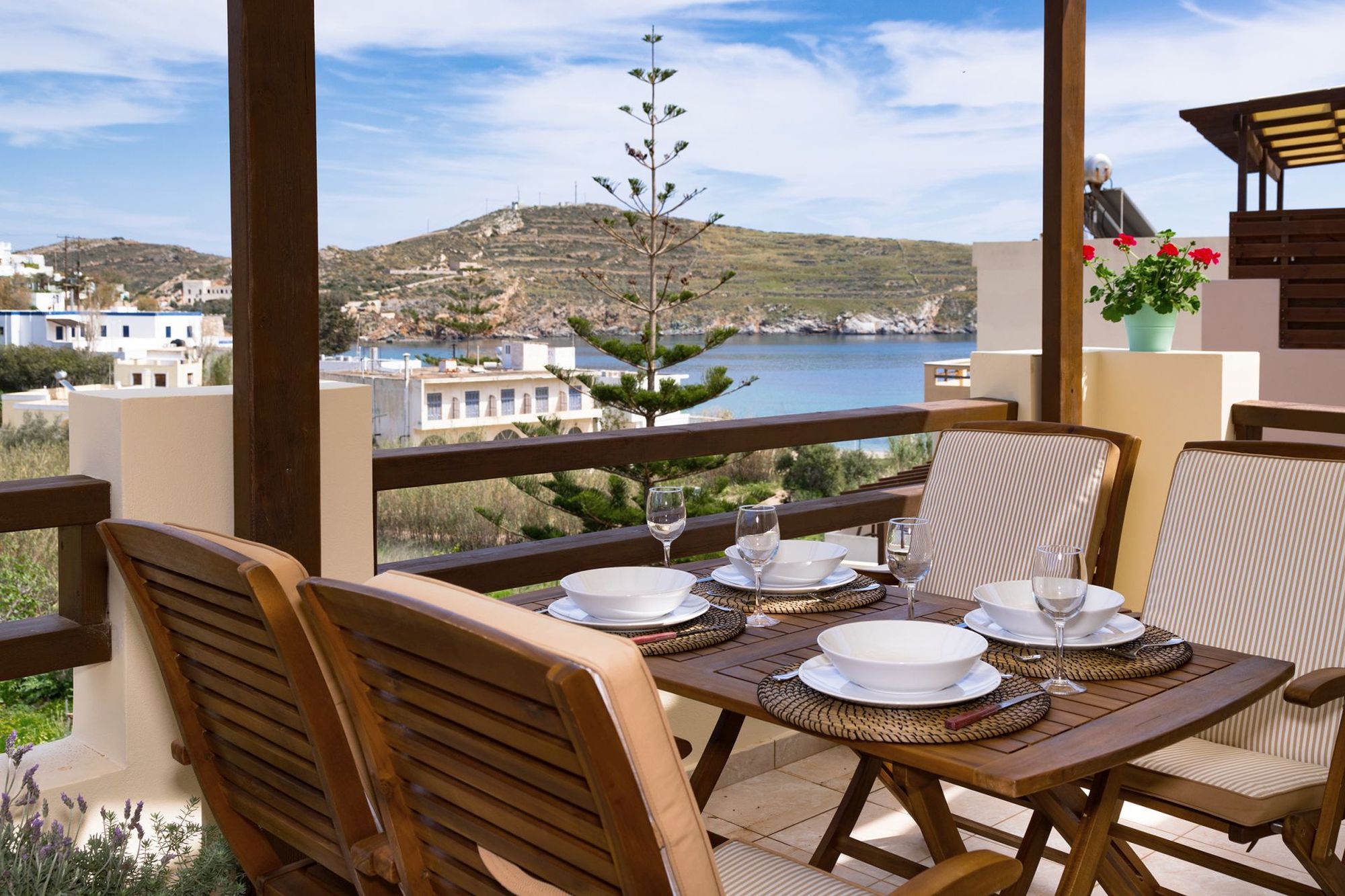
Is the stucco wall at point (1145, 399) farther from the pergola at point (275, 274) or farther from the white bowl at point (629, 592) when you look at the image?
the pergola at point (275, 274)

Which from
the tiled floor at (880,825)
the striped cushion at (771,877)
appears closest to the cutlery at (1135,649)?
the striped cushion at (771,877)

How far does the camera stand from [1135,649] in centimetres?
179

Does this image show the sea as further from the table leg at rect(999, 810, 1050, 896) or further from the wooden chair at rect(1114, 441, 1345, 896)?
the table leg at rect(999, 810, 1050, 896)

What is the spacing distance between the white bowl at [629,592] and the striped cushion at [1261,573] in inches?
40.6

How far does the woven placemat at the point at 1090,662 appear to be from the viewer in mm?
1664

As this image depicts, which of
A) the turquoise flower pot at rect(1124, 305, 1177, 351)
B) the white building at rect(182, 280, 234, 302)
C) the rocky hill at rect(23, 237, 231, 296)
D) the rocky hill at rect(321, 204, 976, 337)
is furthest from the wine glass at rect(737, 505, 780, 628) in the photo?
the rocky hill at rect(23, 237, 231, 296)

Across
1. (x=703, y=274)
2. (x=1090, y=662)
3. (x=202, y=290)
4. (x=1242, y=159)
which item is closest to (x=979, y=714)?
(x=1090, y=662)

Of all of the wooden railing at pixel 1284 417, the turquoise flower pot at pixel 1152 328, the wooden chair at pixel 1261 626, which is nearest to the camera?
the wooden chair at pixel 1261 626

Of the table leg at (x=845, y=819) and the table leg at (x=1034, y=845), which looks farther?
the table leg at (x=845, y=819)

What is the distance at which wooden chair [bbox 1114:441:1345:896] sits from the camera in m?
1.84

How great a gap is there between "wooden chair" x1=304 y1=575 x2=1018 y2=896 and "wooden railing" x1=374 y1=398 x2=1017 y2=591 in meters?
0.88

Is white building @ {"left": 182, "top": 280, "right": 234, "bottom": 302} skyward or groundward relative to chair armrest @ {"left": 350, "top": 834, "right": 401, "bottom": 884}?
skyward

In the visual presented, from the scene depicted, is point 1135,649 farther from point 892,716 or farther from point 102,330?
point 102,330

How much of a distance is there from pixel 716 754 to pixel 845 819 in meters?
0.40
